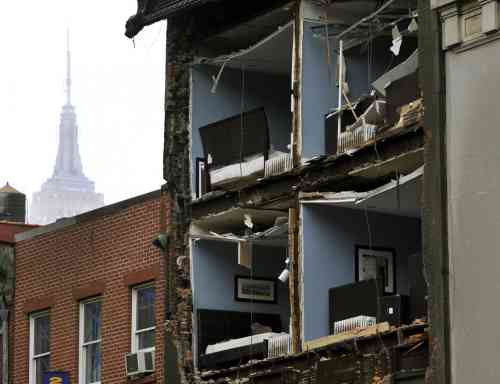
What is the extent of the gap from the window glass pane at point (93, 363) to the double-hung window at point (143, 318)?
160cm

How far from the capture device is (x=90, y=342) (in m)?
37.8

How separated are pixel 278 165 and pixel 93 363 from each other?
343 inches

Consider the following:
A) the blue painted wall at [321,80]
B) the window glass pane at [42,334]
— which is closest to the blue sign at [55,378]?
the window glass pane at [42,334]

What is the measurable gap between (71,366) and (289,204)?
9.48 metres

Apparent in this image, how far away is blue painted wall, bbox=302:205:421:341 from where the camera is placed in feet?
97.3

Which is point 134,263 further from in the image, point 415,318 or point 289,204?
point 415,318

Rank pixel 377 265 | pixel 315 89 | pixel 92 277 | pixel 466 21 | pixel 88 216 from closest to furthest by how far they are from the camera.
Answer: pixel 466 21, pixel 315 89, pixel 377 265, pixel 92 277, pixel 88 216

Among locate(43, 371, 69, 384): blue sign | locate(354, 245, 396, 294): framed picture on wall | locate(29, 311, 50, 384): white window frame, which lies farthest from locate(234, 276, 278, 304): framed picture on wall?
locate(29, 311, 50, 384): white window frame

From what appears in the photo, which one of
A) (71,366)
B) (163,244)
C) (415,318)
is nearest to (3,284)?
(71,366)

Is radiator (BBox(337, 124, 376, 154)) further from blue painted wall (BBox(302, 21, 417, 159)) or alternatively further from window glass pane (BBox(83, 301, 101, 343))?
window glass pane (BBox(83, 301, 101, 343))

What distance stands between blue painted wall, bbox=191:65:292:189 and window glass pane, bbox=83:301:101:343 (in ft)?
19.7

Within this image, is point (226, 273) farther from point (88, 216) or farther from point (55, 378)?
point (55, 378)

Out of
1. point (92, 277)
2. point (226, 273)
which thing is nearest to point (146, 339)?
point (92, 277)

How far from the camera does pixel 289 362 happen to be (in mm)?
29531
